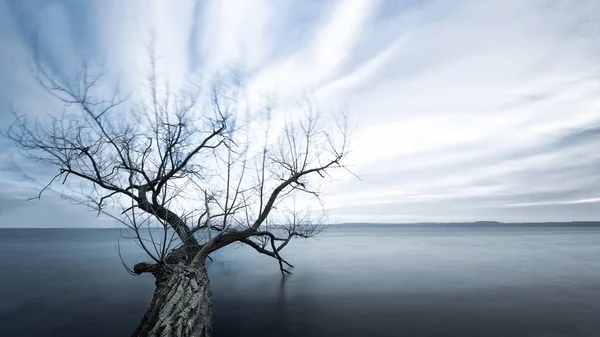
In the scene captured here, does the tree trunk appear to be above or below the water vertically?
above

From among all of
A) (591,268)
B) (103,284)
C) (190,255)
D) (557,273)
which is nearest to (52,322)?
(190,255)

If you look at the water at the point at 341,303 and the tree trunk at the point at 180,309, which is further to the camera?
the water at the point at 341,303

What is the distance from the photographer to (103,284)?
1395 centimetres

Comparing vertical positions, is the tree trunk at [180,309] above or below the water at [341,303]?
above

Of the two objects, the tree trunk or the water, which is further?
the water

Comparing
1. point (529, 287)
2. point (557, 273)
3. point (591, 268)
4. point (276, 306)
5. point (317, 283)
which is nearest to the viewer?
point (276, 306)

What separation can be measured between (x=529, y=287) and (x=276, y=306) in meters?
10.7

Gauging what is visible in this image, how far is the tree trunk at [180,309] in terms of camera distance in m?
4.50

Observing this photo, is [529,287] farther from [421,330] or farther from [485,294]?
[421,330]

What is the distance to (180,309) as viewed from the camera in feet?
16.2

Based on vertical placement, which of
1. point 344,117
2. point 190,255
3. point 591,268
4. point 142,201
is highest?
point 344,117

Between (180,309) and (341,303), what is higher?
(180,309)

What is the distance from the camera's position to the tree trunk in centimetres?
450

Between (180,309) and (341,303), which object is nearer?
(180,309)
